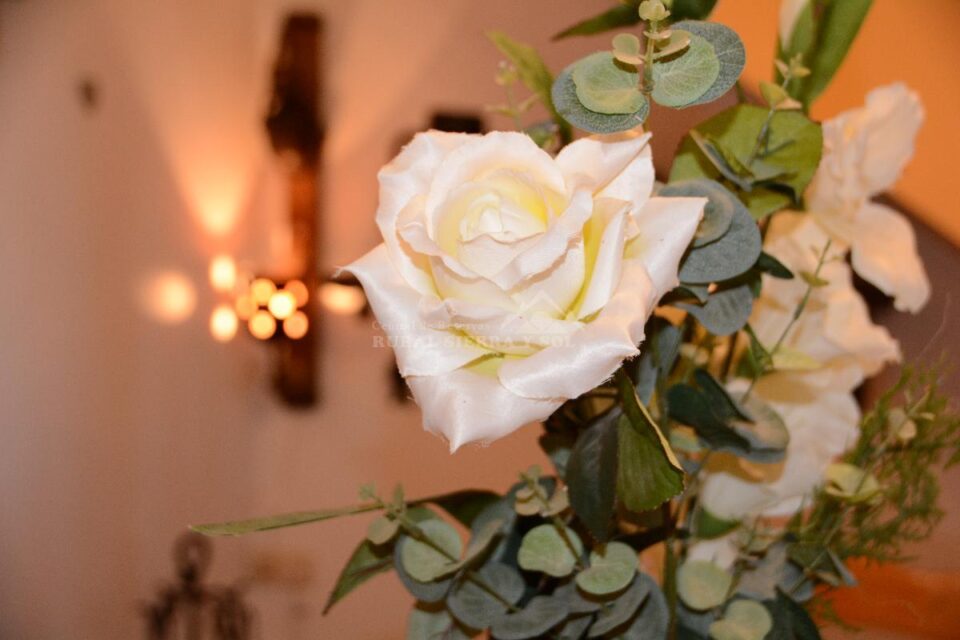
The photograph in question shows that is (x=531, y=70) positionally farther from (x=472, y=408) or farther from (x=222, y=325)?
(x=222, y=325)

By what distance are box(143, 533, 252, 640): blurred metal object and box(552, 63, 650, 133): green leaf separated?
6.24 ft

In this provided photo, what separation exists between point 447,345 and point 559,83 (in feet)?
0.38

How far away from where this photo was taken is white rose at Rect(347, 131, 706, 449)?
12.5 inches

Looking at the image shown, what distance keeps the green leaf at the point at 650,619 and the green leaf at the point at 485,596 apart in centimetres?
6

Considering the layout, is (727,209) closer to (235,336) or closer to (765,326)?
(765,326)

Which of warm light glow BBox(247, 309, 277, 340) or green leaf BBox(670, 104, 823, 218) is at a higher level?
green leaf BBox(670, 104, 823, 218)

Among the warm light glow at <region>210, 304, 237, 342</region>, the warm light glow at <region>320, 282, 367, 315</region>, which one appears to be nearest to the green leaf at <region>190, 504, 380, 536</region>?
the warm light glow at <region>320, 282, 367, 315</region>

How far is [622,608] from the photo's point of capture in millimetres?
424

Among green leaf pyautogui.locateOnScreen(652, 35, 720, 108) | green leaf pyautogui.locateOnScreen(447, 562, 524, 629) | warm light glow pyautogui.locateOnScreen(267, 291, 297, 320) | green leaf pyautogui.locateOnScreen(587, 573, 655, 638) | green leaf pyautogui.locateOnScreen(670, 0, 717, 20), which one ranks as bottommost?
warm light glow pyautogui.locateOnScreen(267, 291, 297, 320)

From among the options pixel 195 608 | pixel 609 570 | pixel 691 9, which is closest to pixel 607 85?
pixel 691 9

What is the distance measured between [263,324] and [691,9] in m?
1.74

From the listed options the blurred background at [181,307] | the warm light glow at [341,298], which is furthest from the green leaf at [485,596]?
the warm light glow at [341,298]

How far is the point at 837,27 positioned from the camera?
1.64 feet

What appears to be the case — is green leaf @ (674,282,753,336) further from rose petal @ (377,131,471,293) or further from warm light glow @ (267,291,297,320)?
warm light glow @ (267,291,297,320)
